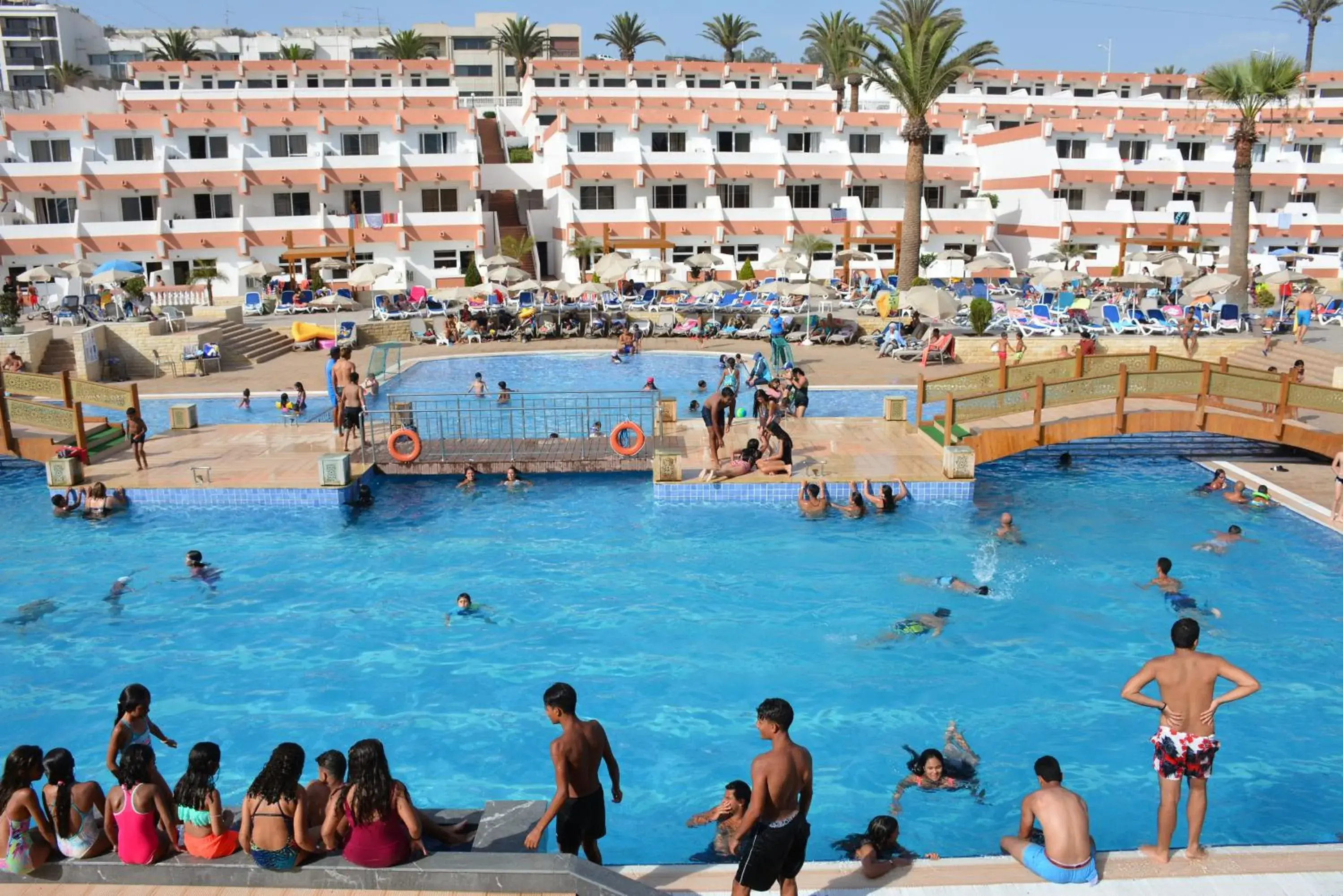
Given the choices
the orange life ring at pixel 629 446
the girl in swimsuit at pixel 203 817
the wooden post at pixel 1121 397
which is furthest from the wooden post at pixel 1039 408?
the girl in swimsuit at pixel 203 817

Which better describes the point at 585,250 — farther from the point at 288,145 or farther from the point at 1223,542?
the point at 1223,542

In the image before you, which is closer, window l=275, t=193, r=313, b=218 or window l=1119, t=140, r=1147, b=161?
window l=275, t=193, r=313, b=218

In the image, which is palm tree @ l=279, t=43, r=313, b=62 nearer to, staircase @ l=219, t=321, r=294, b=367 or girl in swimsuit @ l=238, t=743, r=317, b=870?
staircase @ l=219, t=321, r=294, b=367

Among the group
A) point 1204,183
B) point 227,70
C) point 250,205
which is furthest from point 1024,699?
point 227,70

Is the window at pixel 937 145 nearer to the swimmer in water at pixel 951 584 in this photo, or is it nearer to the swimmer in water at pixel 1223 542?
the swimmer in water at pixel 1223 542

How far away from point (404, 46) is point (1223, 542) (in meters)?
72.5

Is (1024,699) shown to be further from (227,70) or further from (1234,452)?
(227,70)

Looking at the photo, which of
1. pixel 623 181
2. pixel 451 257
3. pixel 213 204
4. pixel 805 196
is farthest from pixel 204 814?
pixel 805 196

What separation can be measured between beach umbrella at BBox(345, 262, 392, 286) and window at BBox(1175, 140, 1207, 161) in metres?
40.3

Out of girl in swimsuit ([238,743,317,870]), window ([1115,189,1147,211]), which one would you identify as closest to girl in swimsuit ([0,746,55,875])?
girl in swimsuit ([238,743,317,870])

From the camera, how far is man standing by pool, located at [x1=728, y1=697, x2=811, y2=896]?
5.73 metres

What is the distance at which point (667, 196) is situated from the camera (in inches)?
1901

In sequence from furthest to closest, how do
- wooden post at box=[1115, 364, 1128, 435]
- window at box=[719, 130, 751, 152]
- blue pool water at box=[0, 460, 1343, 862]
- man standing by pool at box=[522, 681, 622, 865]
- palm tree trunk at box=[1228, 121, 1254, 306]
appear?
Result: window at box=[719, 130, 751, 152] → palm tree trunk at box=[1228, 121, 1254, 306] → wooden post at box=[1115, 364, 1128, 435] → blue pool water at box=[0, 460, 1343, 862] → man standing by pool at box=[522, 681, 622, 865]

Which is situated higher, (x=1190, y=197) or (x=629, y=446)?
(x=1190, y=197)
